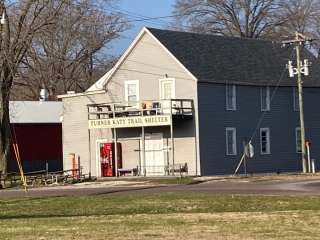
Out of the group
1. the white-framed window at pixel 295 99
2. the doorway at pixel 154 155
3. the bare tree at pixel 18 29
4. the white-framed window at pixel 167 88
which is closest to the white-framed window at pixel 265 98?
the white-framed window at pixel 295 99

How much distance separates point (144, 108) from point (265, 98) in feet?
29.2

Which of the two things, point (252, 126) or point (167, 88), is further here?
point (252, 126)

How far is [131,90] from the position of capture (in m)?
50.2

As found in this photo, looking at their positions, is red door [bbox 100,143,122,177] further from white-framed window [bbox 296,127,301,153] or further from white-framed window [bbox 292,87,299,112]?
white-framed window [bbox 292,87,299,112]

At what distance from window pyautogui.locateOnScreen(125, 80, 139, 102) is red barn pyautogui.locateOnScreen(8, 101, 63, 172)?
11995mm

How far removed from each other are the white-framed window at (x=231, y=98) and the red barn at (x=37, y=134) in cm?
1757

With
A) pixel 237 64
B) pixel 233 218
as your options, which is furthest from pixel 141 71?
pixel 233 218

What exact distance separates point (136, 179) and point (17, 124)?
20.1 meters

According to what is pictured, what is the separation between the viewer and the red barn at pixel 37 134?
61062 millimetres

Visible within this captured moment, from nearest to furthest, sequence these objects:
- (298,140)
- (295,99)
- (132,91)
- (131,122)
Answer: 1. (131,122)
2. (132,91)
3. (298,140)
4. (295,99)

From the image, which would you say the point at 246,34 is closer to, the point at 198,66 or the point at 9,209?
the point at 198,66

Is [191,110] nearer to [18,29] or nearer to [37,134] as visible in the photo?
[18,29]

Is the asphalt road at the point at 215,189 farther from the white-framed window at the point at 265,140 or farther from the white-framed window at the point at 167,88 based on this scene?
the white-framed window at the point at 265,140

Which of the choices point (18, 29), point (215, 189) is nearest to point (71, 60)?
point (18, 29)
